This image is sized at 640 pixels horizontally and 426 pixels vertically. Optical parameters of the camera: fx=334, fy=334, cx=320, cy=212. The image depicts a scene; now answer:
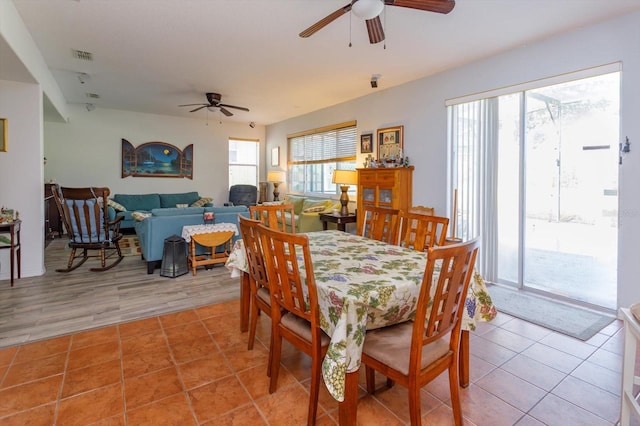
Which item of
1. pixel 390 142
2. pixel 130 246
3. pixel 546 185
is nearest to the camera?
pixel 546 185

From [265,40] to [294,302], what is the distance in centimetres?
280

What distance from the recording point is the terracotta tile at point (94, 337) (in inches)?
93.4

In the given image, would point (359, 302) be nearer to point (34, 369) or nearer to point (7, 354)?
point (34, 369)

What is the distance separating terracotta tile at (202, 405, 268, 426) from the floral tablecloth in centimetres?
59

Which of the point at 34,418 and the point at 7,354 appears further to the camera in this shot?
the point at 7,354

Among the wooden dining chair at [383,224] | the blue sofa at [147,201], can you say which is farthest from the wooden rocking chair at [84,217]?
the wooden dining chair at [383,224]

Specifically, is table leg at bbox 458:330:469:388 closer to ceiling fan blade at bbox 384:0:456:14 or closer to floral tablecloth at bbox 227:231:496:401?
floral tablecloth at bbox 227:231:496:401

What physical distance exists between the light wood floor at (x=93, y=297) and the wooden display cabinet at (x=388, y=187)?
7.36 ft

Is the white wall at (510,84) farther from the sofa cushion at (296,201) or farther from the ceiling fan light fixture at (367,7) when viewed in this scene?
the ceiling fan light fixture at (367,7)

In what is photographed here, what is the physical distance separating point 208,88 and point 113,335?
153 inches

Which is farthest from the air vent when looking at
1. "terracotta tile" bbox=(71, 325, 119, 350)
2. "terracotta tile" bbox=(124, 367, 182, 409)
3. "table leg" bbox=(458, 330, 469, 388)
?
"table leg" bbox=(458, 330, 469, 388)

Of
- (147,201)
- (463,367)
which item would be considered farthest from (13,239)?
(463,367)

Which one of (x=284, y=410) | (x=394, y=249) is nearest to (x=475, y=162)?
(x=394, y=249)

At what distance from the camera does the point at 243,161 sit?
8.53m
